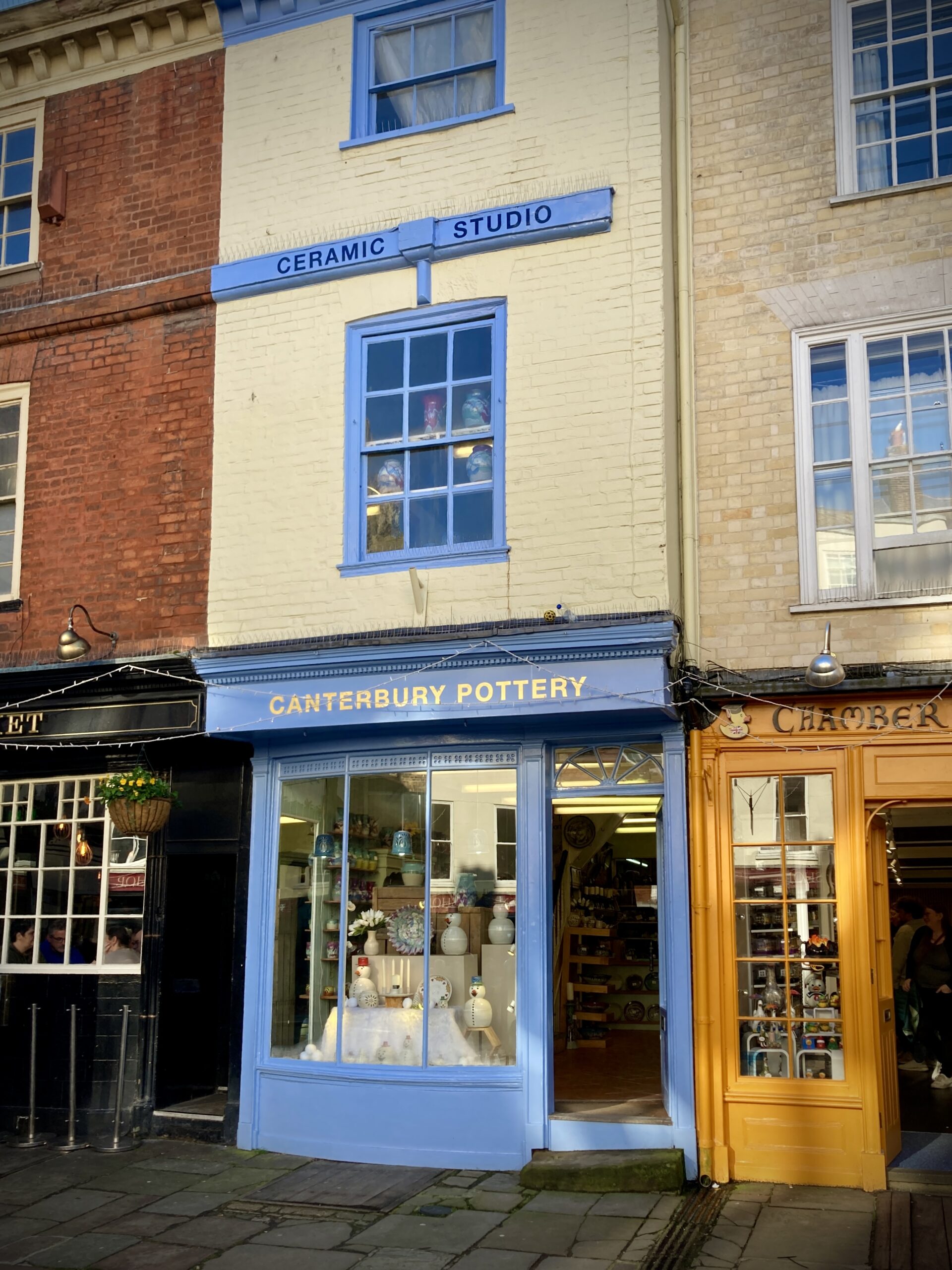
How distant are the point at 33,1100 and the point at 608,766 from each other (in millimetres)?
5602

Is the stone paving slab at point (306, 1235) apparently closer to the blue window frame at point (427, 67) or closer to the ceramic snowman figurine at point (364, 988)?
the ceramic snowman figurine at point (364, 988)

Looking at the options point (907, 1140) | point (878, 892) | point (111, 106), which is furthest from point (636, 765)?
point (111, 106)

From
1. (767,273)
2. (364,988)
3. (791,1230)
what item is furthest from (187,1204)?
(767,273)

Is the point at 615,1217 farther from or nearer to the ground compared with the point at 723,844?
nearer to the ground

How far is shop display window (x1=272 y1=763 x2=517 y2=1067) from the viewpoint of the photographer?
9.50 m

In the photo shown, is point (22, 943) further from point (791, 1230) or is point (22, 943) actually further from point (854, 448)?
point (854, 448)

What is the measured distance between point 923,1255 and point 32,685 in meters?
8.07

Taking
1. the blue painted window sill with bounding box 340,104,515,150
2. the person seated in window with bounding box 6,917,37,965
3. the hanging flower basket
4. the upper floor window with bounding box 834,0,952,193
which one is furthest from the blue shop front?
the blue painted window sill with bounding box 340,104,515,150

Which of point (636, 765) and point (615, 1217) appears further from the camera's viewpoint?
point (636, 765)

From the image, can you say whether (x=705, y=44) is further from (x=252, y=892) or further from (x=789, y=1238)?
(x=789, y=1238)

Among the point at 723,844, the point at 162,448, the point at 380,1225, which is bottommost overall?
the point at 380,1225

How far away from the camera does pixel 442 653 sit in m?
9.33

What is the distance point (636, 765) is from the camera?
9.27m

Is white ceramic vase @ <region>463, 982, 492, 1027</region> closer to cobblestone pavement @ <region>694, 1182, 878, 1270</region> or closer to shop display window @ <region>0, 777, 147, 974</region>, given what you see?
cobblestone pavement @ <region>694, 1182, 878, 1270</region>
